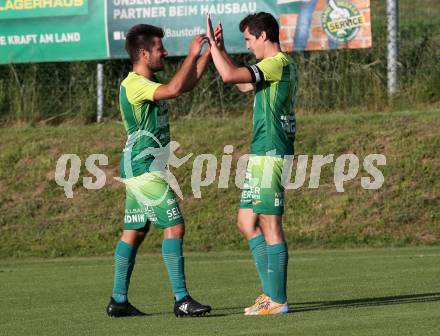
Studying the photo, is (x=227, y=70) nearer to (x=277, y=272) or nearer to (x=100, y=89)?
(x=277, y=272)

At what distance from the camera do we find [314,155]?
59.9 feet

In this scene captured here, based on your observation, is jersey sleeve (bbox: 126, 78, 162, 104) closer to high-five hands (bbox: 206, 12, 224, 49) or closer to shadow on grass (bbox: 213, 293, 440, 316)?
high-five hands (bbox: 206, 12, 224, 49)

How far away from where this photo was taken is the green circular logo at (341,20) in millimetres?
19750

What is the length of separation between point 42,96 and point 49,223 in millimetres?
5073

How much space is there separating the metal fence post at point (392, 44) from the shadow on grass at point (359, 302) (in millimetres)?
10883

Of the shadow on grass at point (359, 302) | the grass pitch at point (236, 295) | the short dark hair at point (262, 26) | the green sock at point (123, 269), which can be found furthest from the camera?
the green sock at point (123, 269)

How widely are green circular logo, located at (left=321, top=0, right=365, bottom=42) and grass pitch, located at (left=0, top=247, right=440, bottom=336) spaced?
5.26 metres

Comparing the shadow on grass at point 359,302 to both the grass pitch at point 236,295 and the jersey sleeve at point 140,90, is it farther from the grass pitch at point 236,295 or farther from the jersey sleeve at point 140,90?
the jersey sleeve at point 140,90

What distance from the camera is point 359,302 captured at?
9.65 m

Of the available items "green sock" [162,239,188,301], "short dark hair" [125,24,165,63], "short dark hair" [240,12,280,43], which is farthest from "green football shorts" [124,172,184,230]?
"short dark hair" [240,12,280,43]

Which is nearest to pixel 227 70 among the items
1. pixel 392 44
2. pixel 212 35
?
pixel 212 35

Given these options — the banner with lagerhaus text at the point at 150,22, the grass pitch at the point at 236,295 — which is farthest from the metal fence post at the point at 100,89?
the grass pitch at the point at 236,295

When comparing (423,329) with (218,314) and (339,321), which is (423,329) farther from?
(218,314)

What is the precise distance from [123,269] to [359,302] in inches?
76.4
